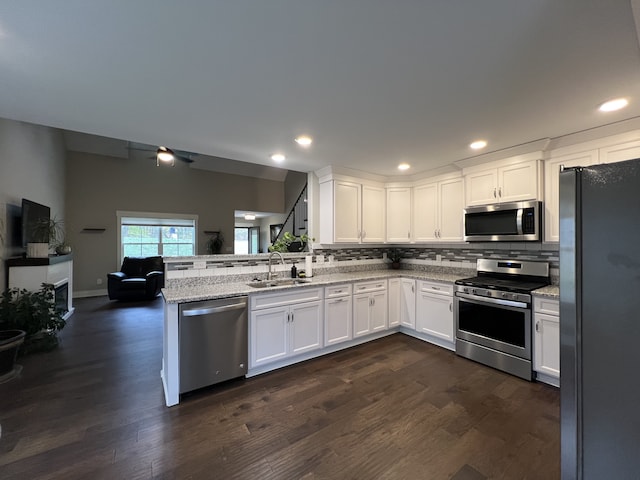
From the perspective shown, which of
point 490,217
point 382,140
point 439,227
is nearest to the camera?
point 382,140

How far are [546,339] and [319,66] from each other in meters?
3.04

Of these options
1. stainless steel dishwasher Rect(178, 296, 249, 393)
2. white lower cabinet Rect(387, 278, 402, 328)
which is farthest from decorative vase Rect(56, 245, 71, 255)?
white lower cabinet Rect(387, 278, 402, 328)

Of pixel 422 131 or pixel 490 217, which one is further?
pixel 490 217

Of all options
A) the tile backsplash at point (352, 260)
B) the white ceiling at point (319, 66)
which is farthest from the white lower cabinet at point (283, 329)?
the white ceiling at point (319, 66)

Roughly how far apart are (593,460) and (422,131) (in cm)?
238

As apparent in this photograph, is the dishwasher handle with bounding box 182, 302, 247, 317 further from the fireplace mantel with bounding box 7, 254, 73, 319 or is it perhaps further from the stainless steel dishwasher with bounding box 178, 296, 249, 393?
the fireplace mantel with bounding box 7, 254, 73, 319

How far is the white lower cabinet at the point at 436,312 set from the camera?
131 inches

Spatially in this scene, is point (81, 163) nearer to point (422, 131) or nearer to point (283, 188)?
point (283, 188)

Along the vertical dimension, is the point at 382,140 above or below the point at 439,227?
above

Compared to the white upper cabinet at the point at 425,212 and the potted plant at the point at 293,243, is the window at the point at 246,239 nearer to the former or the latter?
the potted plant at the point at 293,243

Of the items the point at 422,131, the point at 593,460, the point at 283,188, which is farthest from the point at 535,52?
the point at 283,188

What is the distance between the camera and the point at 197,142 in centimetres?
281

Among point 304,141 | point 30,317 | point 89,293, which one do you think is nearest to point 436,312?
point 304,141

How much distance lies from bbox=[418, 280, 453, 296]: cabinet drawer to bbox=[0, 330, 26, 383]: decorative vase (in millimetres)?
4494
